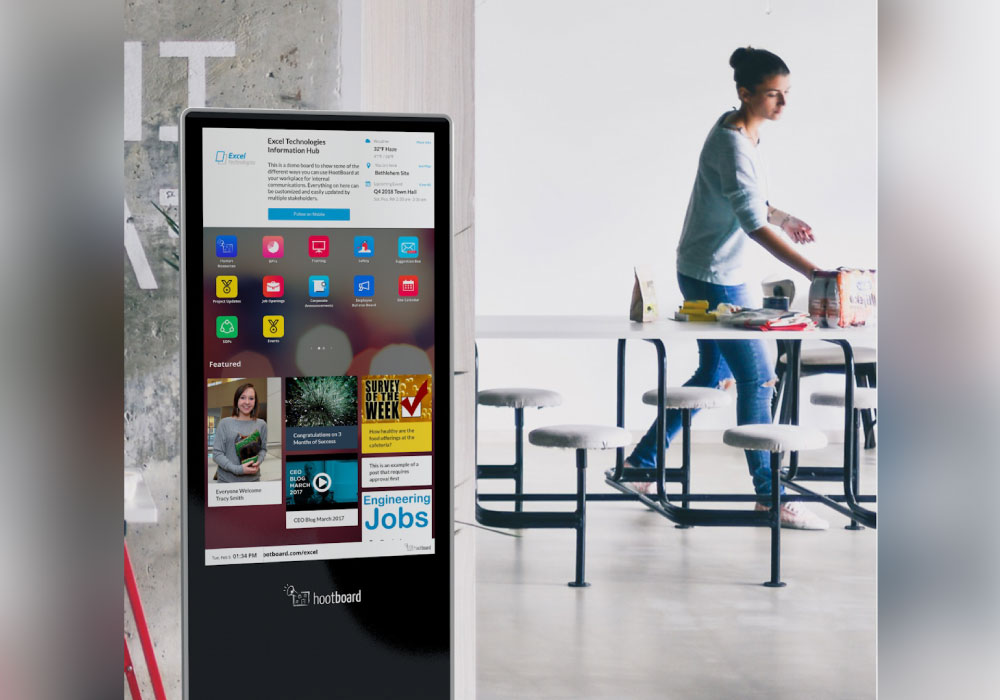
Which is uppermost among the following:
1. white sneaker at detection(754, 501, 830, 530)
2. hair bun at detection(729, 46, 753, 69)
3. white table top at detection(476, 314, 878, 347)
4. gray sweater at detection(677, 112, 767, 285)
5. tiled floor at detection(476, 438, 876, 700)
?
hair bun at detection(729, 46, 753, 69)

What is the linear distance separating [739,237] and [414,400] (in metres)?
3.49

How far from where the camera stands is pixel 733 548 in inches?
150

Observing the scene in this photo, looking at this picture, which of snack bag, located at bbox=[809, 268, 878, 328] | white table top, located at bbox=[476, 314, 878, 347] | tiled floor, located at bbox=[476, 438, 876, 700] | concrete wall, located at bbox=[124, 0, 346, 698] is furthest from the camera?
snack bag, located at bbox=[809, 268, 878, 328]

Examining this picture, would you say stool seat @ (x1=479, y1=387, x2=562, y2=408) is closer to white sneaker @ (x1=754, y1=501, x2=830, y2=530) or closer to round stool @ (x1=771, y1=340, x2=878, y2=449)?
white sneaker @ (x1=754, y1=501, x2=830, y2=530)

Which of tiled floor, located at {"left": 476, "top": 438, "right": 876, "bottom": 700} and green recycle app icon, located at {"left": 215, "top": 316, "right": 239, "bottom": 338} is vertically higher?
green recycle app icon, located at {"left": 215, "top": 316, "right": 239, "bottom": 338}

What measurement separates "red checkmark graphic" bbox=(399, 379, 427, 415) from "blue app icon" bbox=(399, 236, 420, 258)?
0.14m

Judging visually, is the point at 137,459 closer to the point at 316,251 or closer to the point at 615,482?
the point at 316,251

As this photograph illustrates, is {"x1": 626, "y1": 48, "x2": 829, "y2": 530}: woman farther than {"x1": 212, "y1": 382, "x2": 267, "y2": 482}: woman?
Yes

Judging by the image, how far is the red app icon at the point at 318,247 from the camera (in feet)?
3.07

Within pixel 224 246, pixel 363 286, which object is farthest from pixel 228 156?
pixel 363 286

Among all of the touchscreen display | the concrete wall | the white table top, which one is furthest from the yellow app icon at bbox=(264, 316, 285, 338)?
the white table top

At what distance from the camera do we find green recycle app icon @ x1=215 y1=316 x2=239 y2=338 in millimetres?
916
